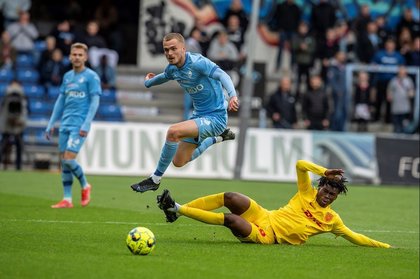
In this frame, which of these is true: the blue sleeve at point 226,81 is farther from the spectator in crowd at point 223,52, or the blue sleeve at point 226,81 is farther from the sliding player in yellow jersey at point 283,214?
the spectator in crowd at point 223,52

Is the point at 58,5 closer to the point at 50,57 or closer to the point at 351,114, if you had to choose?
the point at 50,57

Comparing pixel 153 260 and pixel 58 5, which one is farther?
pixel 58 5

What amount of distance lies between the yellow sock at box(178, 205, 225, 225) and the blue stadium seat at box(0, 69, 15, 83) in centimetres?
1839

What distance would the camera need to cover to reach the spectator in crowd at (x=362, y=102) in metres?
29.8

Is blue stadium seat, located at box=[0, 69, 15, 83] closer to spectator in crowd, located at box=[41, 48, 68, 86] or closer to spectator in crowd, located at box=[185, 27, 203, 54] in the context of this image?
spectator in crowd, located at box=[41, 48, 68, 86]

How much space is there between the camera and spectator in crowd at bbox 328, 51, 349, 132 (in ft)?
98.5

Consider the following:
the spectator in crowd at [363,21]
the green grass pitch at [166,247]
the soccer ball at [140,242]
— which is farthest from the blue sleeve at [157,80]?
the spectator in crowd at [363,21]

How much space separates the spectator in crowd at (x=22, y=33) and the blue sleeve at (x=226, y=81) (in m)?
17.0

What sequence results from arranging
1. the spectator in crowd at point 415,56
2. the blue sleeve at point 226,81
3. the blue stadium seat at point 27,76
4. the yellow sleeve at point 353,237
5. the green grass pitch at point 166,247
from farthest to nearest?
the spectator in crowd at point 415,56 → the blue stadium seat at point 27,76 → the blue sleeve at point 226,81 → the yellow sleeve at point 353,237 → the green grass pitch at point 166,247

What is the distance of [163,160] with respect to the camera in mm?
14680

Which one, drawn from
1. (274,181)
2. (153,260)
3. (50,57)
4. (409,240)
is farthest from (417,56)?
(153,260)

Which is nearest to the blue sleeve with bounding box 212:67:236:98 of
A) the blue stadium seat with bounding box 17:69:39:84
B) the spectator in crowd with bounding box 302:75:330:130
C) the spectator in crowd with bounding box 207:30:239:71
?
the spectator in crowd with bounding box 302:75:330:130

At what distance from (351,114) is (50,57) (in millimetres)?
8688

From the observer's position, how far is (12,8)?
3166 centimetres
